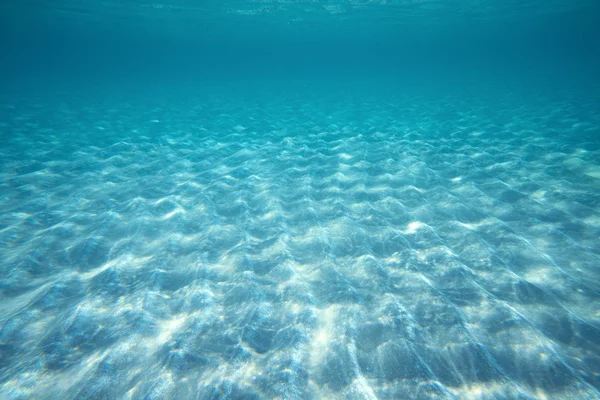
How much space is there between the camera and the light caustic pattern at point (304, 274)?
2.76 m

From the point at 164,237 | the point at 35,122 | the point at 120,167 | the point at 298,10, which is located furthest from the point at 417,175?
the point at 298,10

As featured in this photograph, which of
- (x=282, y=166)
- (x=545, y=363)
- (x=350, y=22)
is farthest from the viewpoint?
(x=350, y=22)

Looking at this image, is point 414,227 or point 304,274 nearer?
point 304,274

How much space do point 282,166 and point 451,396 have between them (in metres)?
6.82

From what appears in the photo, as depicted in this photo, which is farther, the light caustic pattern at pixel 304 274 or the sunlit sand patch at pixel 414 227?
the sunlit sand patch at pixel 414 227

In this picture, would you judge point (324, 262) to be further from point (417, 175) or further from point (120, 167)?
point (120, 167)

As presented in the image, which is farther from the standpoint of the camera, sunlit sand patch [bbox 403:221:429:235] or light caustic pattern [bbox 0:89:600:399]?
sunlit sand patch [bbox 403:221:429:235]

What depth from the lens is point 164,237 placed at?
512cm

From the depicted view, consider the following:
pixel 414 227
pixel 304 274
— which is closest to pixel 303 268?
pixel 304 274

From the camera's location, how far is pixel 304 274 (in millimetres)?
4125

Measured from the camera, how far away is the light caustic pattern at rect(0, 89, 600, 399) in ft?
9.07

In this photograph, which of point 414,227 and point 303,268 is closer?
point 303,268

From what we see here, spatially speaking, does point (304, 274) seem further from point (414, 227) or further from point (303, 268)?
point (414, 227)

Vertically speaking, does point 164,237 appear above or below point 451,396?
below
